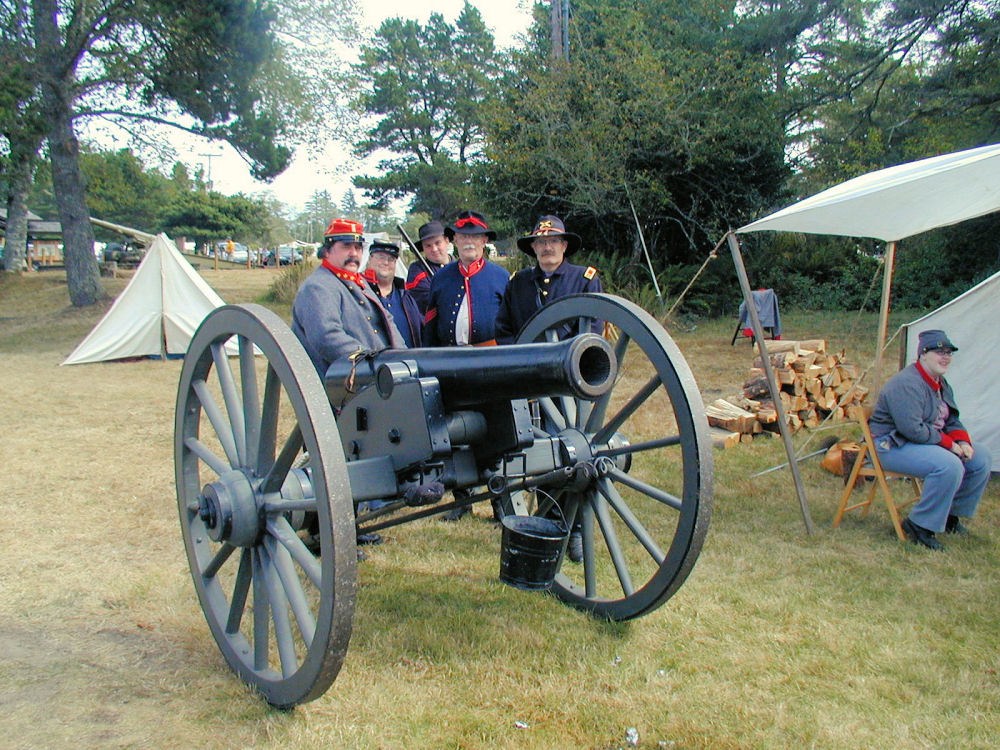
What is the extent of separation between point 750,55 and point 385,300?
13.8m

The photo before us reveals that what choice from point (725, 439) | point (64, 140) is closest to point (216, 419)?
point (725, 439)

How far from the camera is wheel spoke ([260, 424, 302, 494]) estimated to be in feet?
8.70

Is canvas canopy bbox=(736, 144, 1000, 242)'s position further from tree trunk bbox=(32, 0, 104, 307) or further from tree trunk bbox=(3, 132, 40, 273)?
tree trunk bbox=(3, 132, 40, 273)

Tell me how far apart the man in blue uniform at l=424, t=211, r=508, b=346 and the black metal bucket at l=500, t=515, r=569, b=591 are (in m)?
1.94

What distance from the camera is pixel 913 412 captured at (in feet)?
15.6

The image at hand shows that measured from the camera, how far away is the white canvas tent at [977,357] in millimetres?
6000

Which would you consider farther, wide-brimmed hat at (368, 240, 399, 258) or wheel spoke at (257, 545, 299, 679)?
wide-brimmed hat at (368, 240, 399, 258)

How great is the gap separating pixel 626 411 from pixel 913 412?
233 cm

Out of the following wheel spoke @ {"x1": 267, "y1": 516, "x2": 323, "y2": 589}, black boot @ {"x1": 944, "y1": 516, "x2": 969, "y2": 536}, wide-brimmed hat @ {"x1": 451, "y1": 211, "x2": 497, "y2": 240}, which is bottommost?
black boot @ {"x1": 944, "y1": 516, "x2": 969, "y2": 536}

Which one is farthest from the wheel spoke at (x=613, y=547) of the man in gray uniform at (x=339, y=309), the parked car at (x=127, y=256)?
the parked car at (x=127, y=256)

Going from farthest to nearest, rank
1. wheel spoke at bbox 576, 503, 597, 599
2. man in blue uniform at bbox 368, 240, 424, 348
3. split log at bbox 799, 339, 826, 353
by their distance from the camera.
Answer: split log at bbox 799, 339, 826, 353 → man in blue uniform at bbox 368, 240, 424, 348 → wheel spoke at bbox 576, 503, 597, 599

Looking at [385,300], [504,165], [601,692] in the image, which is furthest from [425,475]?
[504,165]

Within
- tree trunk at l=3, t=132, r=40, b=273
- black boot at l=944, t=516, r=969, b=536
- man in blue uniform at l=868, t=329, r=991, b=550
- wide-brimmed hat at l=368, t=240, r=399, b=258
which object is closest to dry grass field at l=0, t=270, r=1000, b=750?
black boot at l=944, t=516, r=969, b=536

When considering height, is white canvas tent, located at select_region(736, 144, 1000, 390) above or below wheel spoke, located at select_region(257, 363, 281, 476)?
above
